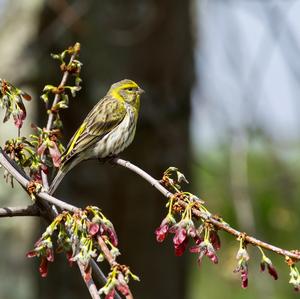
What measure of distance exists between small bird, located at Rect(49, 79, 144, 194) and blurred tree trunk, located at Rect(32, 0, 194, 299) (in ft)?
4.40

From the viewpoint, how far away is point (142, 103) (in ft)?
22.1

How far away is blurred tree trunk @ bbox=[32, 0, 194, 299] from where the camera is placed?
6918mm

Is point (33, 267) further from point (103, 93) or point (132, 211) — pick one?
point (103, 93)

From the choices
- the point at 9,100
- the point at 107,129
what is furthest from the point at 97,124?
the point at 9,100

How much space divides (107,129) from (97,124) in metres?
0.12

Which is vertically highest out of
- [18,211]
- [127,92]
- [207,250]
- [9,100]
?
[127,92]

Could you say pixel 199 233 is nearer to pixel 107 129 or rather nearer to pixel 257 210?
pixel 107 129

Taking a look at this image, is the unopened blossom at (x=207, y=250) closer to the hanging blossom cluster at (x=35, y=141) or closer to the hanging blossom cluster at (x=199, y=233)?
the hanging blossom cluster at (x=199, y=233)

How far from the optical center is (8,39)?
7598 mm

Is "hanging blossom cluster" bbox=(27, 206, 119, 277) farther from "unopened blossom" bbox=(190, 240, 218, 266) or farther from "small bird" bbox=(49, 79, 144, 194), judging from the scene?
"small bird" bbox=(49, 79, 144, 194)

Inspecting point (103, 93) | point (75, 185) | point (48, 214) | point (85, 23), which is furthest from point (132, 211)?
point (48, 214)

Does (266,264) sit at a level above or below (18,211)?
above

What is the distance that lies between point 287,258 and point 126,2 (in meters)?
5.02

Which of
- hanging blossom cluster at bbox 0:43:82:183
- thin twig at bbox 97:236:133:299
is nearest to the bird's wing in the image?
hanging blossom cluster at bbox 0:43:82:183
